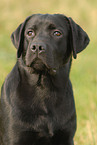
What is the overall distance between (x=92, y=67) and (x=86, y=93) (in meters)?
3.08

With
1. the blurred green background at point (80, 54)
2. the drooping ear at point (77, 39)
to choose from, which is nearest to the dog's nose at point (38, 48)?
the drooping ear at point (77, 39)

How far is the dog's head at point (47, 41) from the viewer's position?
3.73 meters

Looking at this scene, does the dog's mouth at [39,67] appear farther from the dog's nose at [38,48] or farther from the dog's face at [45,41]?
the dog's nose at [38,48]

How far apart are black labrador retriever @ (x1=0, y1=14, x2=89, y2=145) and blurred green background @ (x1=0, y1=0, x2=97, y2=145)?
1.07 meters

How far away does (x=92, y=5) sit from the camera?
19062mm

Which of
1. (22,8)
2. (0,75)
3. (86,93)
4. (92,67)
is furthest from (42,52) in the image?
(22,8)

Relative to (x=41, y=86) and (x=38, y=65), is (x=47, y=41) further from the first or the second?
(x=41, y=86)

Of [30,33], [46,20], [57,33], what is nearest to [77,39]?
[57,33]

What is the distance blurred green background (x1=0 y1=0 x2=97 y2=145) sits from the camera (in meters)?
6.10

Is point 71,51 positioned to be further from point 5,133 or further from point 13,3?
point 13,3

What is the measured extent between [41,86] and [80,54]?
8670mm

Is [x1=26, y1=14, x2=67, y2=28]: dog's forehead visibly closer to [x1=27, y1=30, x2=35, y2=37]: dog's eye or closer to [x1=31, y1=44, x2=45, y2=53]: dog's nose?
[x1=27, y1=30, x2=35, y2=37]: dog's eye

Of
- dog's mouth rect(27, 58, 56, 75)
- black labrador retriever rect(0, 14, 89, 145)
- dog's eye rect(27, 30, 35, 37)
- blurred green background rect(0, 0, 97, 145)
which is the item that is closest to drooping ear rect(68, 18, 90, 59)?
black labrador retriever rect(0, 14, 89, 145)

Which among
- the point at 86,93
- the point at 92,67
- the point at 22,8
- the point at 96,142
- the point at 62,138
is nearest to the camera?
the point at 62,138
